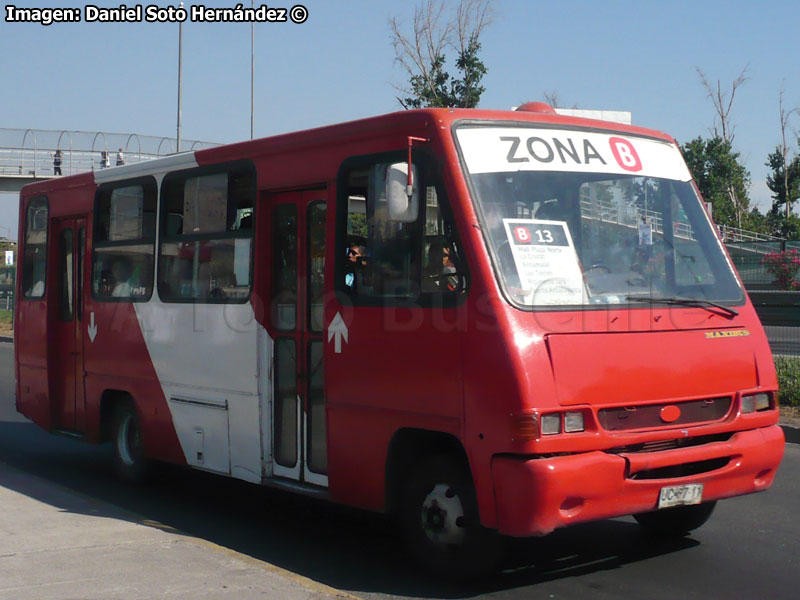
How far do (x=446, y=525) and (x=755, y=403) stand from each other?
6.78 ft

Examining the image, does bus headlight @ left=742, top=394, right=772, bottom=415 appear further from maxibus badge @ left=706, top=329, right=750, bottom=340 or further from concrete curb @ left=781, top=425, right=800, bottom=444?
concrete curb @ left=781, top=425, right=800, bottom=444

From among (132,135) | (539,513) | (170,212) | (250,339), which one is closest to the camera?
(539,513)

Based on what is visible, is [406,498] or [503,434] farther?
[406,498]

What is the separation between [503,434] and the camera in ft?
18.7

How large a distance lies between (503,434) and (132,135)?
3362cm

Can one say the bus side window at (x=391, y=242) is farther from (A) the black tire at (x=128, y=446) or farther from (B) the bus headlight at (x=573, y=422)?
(A) the black tire at (x=128, y=446)

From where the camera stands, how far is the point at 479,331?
5.93 m

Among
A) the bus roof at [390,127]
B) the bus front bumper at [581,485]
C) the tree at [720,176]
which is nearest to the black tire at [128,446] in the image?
the bus roof at [390,127]

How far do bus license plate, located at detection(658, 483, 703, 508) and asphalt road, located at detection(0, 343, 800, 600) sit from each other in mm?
500

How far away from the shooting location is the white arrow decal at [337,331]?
6.97 metres

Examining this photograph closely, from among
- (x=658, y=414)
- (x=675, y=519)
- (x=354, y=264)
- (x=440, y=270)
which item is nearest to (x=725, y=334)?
(x=658, y=414)

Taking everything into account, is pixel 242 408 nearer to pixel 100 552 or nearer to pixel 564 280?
pixel 100 552

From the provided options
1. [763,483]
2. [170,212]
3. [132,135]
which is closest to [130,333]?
[170,212]

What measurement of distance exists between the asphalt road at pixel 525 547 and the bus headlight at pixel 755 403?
3.25ft
